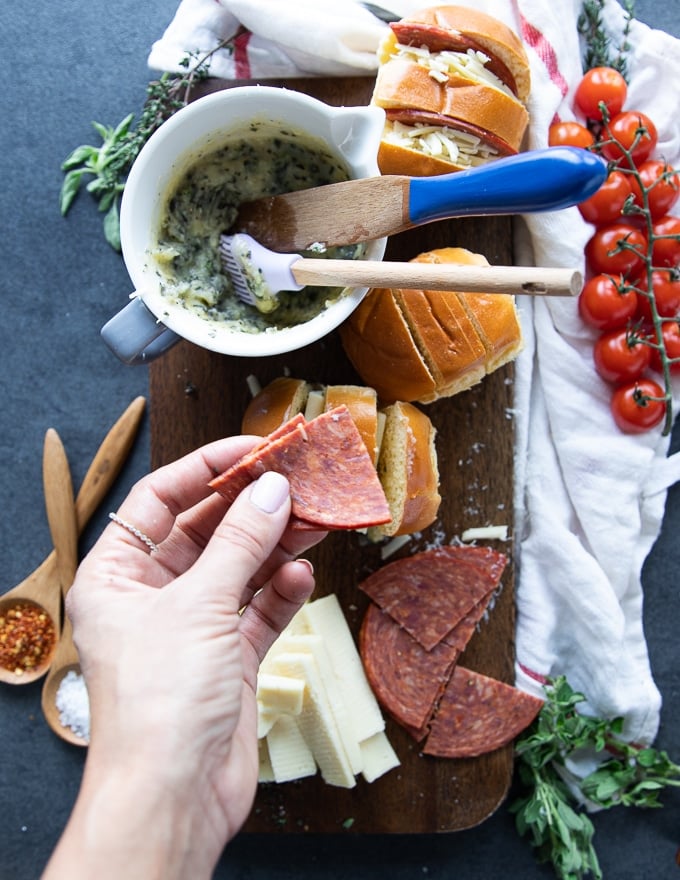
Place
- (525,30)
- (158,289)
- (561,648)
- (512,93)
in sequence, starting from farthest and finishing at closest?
1. (561,648)
2. (525,30)
3. (512,93)
4. (158,289)

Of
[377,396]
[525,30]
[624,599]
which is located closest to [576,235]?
[525,30]

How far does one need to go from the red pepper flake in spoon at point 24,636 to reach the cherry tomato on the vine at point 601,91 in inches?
92.3

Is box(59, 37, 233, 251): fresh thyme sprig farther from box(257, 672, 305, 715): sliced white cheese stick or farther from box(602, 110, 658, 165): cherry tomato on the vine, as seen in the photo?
box(257, 672, 305, 715): sliced white cheese stick

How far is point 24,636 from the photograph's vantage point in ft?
9.06

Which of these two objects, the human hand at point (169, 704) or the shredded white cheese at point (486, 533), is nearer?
the human hand at point (169, 704)

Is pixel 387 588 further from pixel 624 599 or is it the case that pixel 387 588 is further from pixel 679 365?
pixel 679 365

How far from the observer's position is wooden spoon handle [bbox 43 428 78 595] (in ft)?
8.93

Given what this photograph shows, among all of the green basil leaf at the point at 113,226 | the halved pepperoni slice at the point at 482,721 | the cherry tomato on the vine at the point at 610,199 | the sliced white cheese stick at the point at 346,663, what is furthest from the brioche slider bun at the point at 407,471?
the green basil leaf at the point at 113,226

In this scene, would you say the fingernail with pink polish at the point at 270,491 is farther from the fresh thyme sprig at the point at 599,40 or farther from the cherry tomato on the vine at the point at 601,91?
the fresh thyme sprig at the point at 599,40

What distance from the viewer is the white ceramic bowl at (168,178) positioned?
204 centimetres

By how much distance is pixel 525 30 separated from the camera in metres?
2.52

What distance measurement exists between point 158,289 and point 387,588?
43.6 inches

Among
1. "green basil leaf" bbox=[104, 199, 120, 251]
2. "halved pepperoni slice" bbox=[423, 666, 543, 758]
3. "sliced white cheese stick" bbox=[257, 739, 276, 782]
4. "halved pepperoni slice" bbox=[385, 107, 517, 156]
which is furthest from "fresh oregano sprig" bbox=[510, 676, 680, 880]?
"green basil leaf" bbox=[104, 199, 120, 251]

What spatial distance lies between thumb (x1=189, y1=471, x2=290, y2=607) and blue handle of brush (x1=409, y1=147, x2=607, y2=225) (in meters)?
0.71
